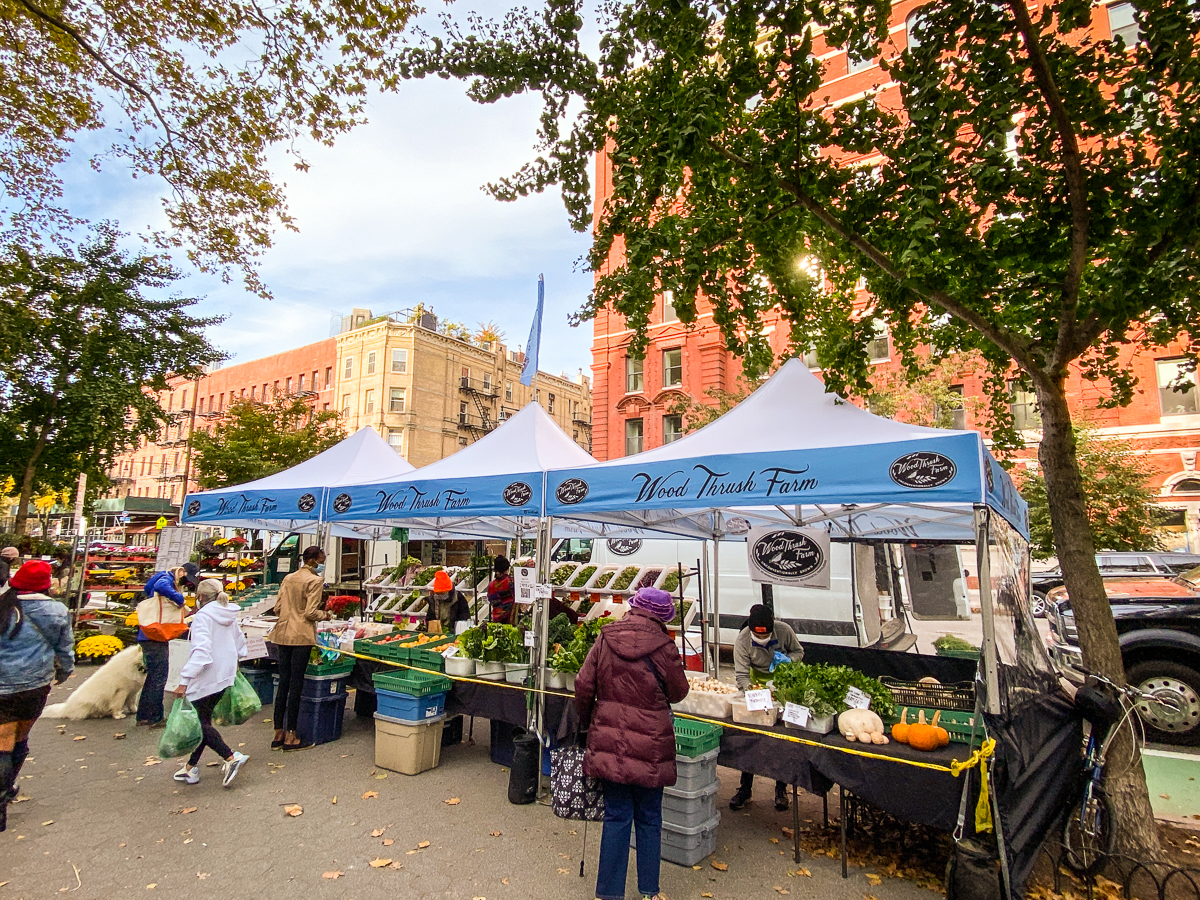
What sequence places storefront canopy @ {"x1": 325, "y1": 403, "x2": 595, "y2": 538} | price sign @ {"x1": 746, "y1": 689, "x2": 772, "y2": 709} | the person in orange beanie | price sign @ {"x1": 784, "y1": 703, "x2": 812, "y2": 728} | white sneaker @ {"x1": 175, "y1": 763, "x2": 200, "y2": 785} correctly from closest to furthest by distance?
price sign @ {"x1": 784, "y1": 703, "x2": 812, "y2": 728} < price sign @ {"x1": 746, "y1": 689, "x2": 772, "y2": 709} < white sneaker @ {"x1": 175, "y1": 763, "x2": 200, "y2": 785} < storefront canopy @ {"x1": 325, "y1": 403, "x2": 595, "y2": 538} < the person in orange beanie

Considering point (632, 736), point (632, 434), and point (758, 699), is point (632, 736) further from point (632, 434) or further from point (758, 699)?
point (632, 434)

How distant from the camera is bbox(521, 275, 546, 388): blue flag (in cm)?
851

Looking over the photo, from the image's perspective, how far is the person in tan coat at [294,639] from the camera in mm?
6961

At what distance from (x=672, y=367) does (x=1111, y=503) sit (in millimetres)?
17213

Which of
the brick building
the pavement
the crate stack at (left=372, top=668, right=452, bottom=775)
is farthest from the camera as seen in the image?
the brick building

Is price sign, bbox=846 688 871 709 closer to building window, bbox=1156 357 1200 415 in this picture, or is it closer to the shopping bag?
the shopping bag

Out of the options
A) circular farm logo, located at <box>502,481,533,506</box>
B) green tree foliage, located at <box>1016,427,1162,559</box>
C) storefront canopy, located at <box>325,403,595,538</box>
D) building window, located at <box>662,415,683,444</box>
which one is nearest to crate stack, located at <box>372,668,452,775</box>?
storefront canopy, located at <box>325,403,595,538</box>

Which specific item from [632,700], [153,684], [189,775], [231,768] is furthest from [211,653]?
[632,700]

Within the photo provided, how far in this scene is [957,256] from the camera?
5.45 meters

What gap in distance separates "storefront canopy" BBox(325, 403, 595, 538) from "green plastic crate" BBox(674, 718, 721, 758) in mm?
2460

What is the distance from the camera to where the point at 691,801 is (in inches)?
182

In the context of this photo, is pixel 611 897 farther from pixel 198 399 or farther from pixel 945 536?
pixel 198 399

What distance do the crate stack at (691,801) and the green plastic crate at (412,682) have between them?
2768 millimetres

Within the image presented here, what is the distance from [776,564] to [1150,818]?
3.83 m
